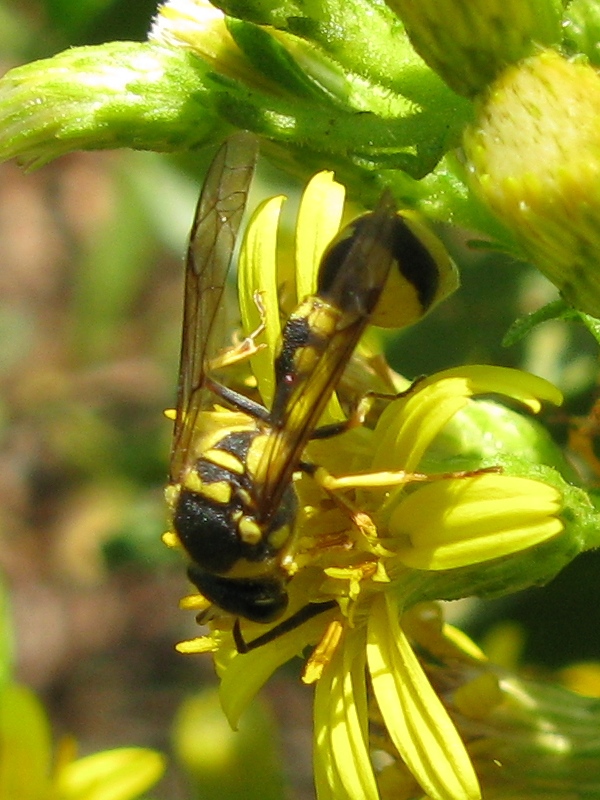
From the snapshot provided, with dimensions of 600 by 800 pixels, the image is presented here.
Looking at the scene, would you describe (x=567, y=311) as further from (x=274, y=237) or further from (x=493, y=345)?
(x=493, y=345)

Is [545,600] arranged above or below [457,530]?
below

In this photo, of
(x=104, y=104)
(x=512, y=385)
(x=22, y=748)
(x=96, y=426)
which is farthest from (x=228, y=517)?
(x=96, y=426)

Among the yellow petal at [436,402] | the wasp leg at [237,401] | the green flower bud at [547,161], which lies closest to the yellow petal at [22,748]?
the wasp leg at [237,401]

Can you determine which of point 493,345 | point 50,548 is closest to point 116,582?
point 50,548

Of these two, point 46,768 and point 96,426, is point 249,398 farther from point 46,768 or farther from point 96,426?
point 96,426

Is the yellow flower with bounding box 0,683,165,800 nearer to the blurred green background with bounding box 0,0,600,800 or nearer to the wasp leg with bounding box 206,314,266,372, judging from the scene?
the blurred green background with bounding box 0,0,600,800
